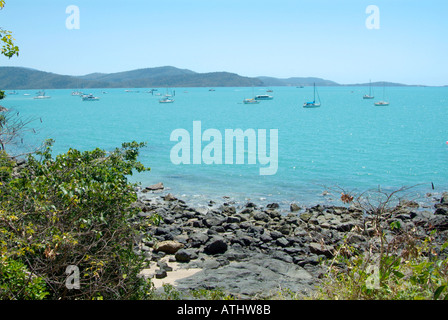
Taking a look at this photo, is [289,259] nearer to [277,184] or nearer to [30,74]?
[277,184]

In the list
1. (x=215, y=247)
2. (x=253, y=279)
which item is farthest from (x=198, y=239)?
(x=253, y=279)

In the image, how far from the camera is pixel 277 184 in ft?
82.8

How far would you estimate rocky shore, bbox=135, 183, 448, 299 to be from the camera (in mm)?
10086

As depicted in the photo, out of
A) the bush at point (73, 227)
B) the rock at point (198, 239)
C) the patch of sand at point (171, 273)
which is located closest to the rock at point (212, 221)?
the rock at point (198, 239)

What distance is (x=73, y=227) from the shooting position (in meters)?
6.71

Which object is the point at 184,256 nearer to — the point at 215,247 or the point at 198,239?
the point at 215,247

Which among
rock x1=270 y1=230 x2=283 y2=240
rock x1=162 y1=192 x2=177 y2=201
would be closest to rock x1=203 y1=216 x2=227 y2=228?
rock x1=270 y1=230 x2=283 y2=240

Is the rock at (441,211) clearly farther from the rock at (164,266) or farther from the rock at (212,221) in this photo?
the rock at (164,266)

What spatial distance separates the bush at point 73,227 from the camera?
20.6 ft

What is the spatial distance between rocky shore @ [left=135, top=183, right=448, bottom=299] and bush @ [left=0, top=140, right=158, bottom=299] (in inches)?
31.6

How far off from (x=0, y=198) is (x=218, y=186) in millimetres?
18227

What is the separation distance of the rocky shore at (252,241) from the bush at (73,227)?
80 cm
